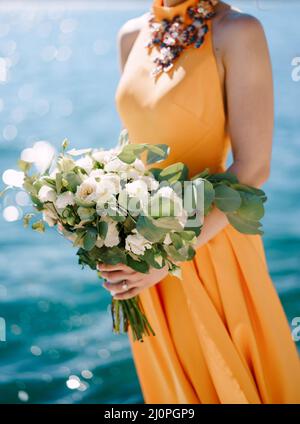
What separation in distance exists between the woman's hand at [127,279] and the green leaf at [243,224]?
185 millimetres

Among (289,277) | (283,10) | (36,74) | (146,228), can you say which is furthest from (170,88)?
(283,10)

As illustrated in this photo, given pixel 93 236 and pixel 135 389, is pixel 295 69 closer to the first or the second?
pixel 135 389

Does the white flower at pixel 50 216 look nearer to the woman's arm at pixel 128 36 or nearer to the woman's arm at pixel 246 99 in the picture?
the woman's arm at pixel 246 99

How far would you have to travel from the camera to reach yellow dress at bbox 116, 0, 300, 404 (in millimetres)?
1660

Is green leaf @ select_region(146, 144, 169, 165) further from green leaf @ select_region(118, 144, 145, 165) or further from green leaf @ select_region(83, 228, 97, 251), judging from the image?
green leaf @ select_region(83, 228, 97, 251)

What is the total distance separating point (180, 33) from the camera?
1696mm

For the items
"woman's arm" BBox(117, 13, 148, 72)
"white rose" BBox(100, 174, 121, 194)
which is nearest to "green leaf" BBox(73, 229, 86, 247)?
"white rose" BBox(100, 174, 121, 194)

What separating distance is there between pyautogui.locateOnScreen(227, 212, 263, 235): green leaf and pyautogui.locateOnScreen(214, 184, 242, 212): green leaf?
4 centimetres

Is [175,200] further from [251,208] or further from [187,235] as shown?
[251,208]

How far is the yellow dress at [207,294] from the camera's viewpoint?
1660mm

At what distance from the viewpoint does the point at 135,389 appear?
2820mm

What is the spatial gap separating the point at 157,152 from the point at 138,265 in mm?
244

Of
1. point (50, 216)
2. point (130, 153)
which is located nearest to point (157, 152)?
point (130, 153)

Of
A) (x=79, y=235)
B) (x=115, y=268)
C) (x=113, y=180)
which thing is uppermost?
(x=113, y=180)
